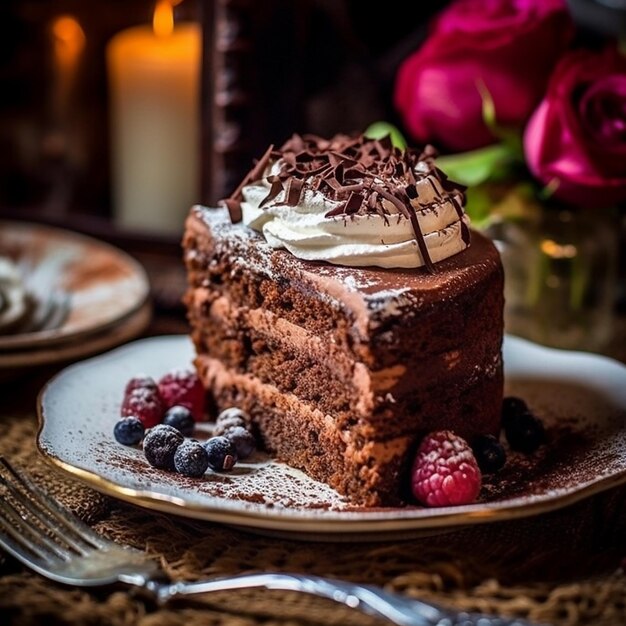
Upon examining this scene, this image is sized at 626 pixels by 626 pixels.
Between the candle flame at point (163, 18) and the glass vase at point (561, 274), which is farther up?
the candle flame at point (163, 18)

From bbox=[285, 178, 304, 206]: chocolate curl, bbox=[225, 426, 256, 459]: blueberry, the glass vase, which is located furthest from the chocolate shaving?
the glass vase

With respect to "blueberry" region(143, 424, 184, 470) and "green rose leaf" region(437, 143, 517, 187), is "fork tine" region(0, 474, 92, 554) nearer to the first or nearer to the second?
"blueberry" region(143, 424, 184, 470)

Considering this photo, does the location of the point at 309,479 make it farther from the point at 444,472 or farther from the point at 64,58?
the point at 64,58

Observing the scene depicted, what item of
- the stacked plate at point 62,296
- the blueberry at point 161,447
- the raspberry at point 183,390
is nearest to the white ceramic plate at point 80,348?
the stacked plate at point 62,296

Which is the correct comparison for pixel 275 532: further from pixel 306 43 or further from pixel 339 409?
pixel 306 43

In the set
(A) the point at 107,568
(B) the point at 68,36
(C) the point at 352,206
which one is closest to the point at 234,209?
(C) the point at 352,206

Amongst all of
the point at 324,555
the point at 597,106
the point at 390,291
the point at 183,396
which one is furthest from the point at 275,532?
the point at 597,106

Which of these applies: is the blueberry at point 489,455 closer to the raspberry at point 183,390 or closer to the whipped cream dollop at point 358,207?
the whipped cream dollop at point 358,207

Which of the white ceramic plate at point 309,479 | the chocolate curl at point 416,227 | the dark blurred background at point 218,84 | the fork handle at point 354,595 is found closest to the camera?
the fork handle at point 354,595
